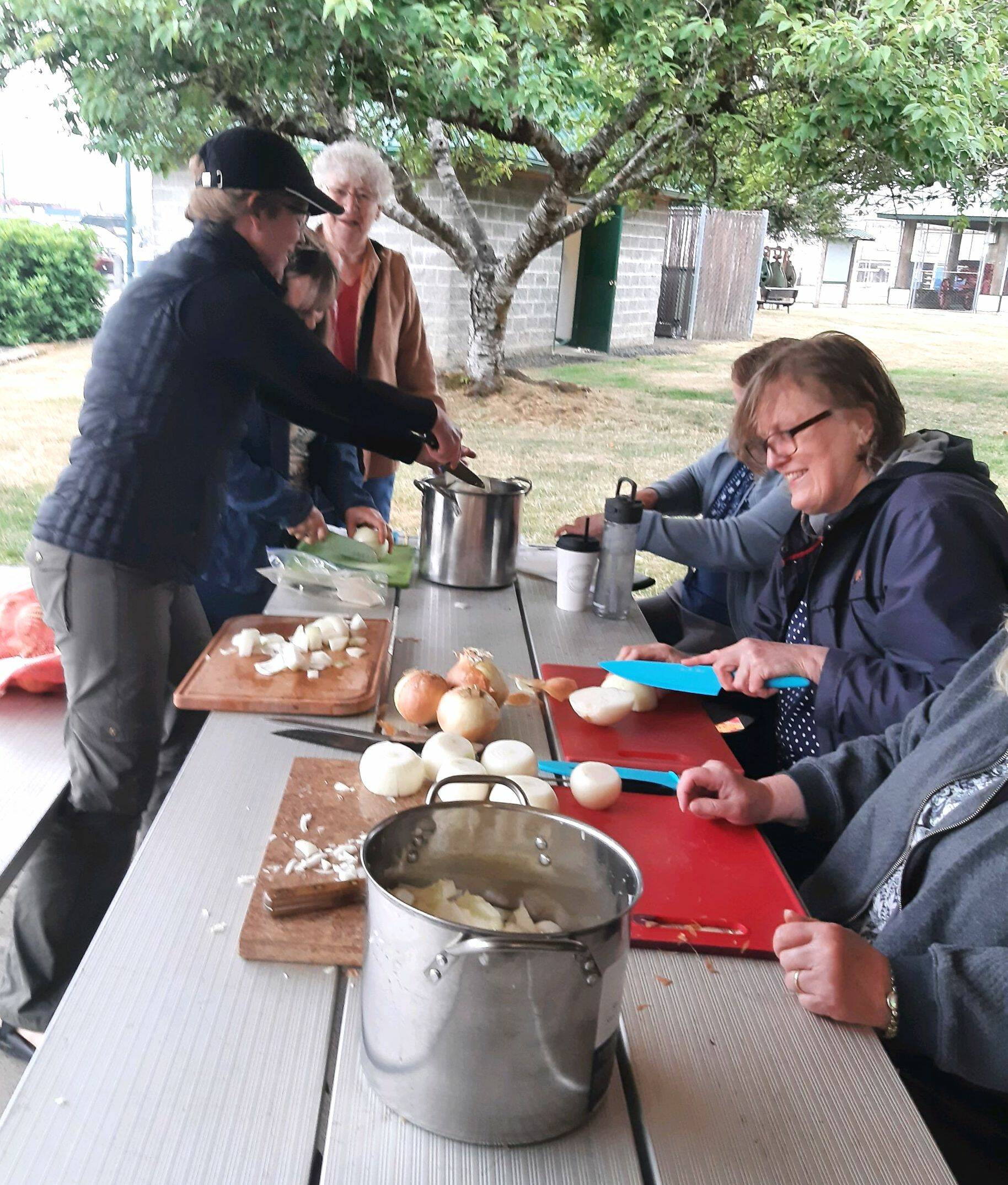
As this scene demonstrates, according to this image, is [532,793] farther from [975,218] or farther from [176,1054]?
[975,218]

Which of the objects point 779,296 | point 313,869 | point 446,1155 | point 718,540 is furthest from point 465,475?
point 779,296

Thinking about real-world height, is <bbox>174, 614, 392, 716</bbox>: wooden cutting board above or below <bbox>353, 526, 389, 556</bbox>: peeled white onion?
above

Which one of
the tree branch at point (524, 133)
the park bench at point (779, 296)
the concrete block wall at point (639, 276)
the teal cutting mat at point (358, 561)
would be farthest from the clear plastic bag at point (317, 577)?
the park bench at point (779, 296)

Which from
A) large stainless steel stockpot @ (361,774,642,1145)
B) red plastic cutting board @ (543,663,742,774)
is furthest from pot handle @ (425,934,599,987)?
red plastic cutting board @ (543,663,742,774)

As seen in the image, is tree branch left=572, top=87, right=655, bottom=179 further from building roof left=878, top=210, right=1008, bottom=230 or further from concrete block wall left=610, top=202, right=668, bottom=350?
building roof left=878, top=210, right=1008, bottom=230

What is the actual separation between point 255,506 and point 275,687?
0.95 m

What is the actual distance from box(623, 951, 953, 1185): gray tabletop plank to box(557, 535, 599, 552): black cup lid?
1.26 meters

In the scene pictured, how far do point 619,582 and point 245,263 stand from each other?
0.99 metres

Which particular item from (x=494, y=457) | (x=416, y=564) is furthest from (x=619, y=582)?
(x=494, y=457)

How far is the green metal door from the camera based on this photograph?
1180 cm

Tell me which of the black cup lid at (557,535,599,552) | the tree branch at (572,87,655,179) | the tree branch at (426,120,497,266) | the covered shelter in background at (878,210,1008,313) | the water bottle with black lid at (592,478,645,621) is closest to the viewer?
the water bottle with black lid at (592,478,645,621)

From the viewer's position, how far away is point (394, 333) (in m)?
3.02

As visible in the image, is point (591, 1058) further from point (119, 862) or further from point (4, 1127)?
point (119, 862)

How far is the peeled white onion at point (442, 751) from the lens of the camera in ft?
4.34
